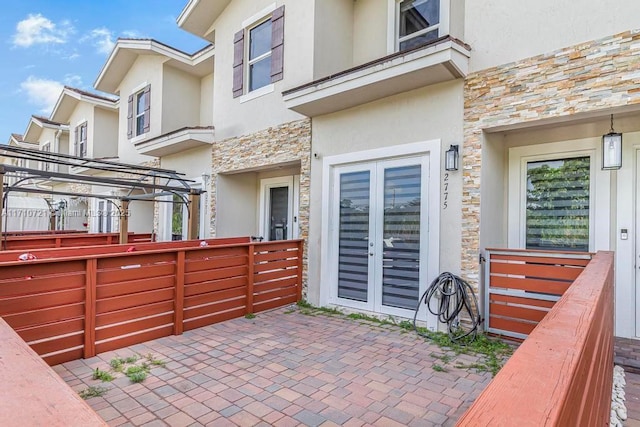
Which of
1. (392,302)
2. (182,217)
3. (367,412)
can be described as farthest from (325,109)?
(182,217)

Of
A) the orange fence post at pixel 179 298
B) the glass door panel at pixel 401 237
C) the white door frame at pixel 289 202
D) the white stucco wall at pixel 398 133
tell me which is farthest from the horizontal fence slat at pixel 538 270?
the white door frame at pixel 289 202

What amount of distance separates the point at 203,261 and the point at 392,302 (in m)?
3.06

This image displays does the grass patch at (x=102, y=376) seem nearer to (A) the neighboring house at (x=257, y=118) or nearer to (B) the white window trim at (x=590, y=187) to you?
(A) the neighboring house at (x=257, y=118)

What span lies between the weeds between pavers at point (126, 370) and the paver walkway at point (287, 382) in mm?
74

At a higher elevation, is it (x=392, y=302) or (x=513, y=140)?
(x=513, y=140)

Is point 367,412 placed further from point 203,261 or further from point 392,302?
point 203,261

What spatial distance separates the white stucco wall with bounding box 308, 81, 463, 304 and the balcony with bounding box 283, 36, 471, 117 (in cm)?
17

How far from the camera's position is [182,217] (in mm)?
11008

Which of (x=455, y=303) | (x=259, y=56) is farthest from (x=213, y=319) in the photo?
(x=259, y=56)

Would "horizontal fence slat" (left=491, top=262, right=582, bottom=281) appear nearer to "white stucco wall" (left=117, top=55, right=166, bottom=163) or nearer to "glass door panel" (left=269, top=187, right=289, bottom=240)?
"glass door panel" (left=269, top=187, right=289, bottom=240)

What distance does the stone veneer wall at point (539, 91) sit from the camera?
13.4ft

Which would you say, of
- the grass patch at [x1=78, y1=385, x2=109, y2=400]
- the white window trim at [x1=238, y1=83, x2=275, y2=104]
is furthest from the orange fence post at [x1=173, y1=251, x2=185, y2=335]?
the white window trim at [x1=238, y1=83, x2=275, y2=104]

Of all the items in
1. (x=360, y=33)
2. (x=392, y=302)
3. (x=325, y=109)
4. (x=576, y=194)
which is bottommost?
(x=392, y=302)

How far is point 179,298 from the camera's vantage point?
5.18 meters
